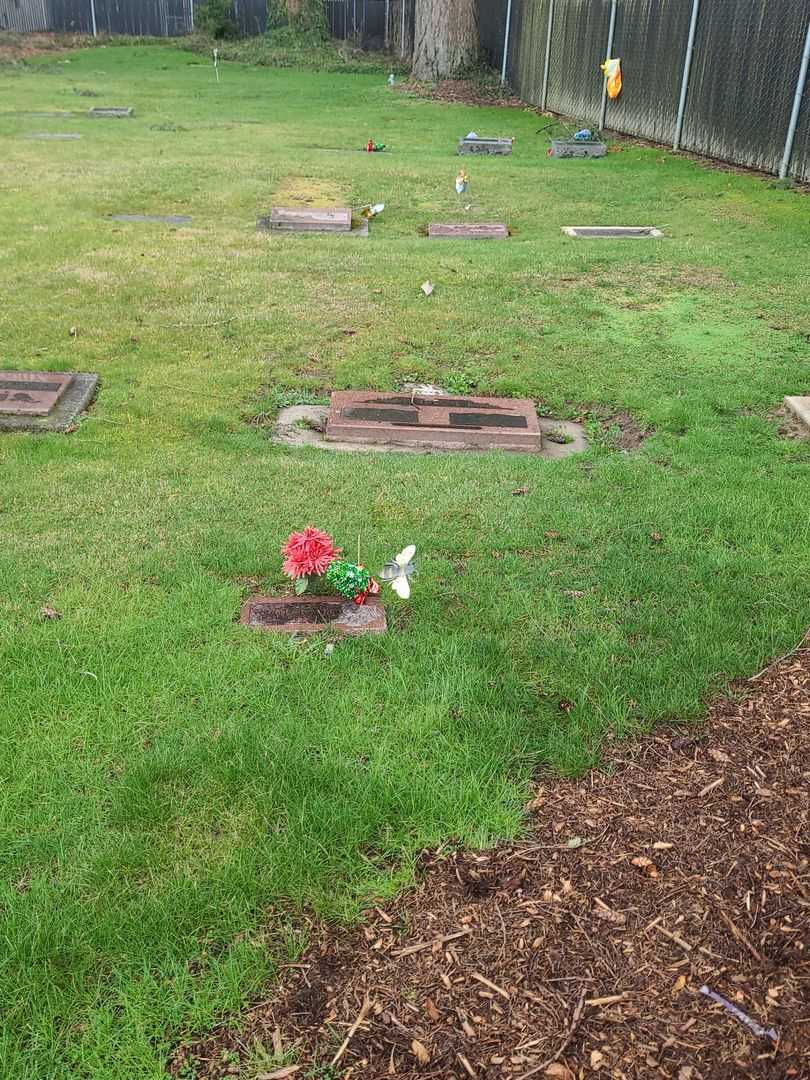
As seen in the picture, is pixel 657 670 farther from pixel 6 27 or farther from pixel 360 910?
pixel 6 27

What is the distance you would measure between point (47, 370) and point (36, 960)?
163 inches

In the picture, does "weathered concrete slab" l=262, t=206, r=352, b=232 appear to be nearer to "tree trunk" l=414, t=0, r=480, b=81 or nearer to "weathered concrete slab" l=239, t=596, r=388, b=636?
"weathered concrete slab" l=239, t=596, r=388, b=636

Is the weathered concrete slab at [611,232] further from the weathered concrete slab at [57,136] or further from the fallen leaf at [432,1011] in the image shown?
the fallen leaf at [432,1011]

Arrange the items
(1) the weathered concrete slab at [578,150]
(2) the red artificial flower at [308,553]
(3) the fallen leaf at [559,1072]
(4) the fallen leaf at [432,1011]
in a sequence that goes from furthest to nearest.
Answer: (1) the weathered concrete slab at [578,150]
(2) the red artificial flower at [308,553]
(4) the fallen leaf at [432,1011]
(3) the fallen leaf at [559,1072]

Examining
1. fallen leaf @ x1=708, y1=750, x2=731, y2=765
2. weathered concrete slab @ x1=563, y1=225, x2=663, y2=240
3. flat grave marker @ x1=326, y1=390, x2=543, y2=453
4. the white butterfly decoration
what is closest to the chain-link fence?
weathered concrete slab @ x1=563, y1=225, x2=663, y2=240

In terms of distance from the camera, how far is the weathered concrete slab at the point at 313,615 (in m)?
3.27

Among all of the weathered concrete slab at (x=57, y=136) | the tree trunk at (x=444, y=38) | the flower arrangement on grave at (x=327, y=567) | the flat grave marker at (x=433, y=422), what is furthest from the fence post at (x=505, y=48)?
the flower arrangement on grave at (x=327, y=567)

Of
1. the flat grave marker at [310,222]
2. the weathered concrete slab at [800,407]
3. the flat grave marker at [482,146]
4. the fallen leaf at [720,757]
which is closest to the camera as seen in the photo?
the fallen leaf at [720,757]

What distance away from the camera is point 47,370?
18.1 ft

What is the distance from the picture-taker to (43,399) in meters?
5.03

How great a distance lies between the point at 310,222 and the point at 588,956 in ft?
27.0

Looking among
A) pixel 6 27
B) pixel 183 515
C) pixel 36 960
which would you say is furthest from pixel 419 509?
pixel 6 27

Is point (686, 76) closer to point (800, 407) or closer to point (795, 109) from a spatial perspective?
point (795, 109)

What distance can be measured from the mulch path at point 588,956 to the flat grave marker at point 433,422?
103 inches
